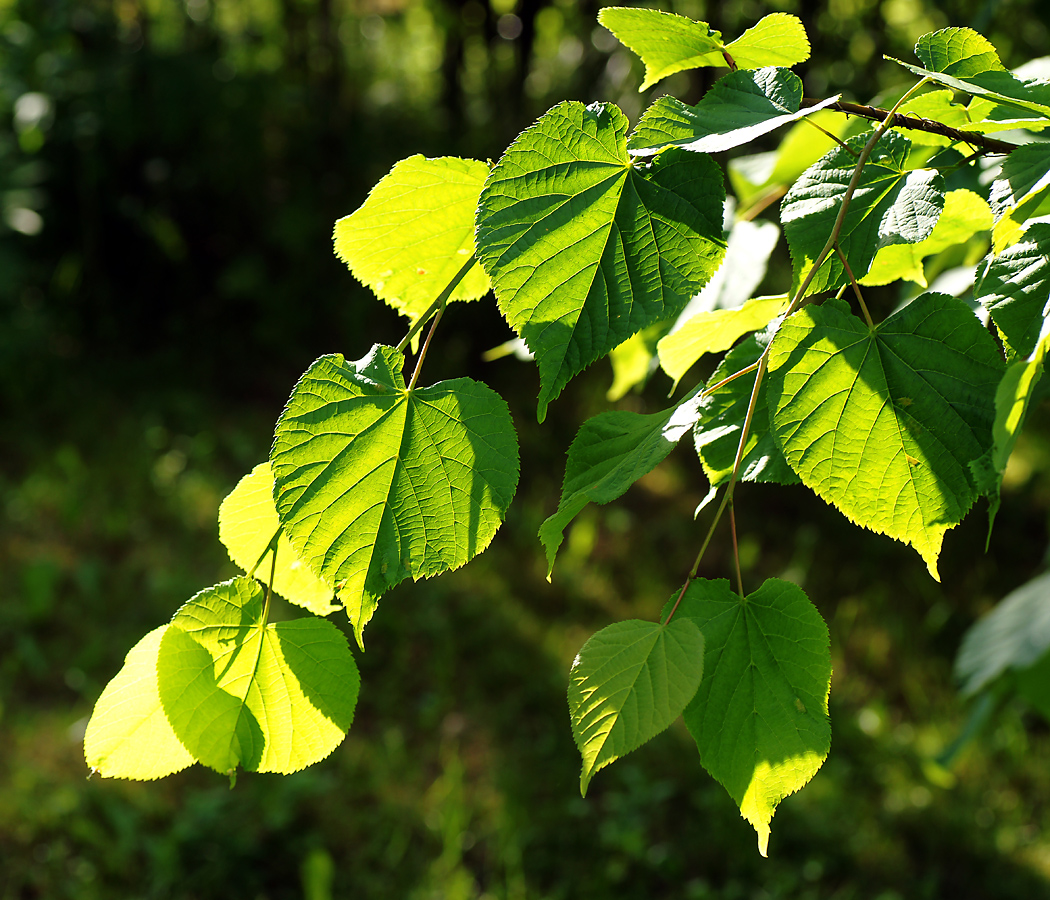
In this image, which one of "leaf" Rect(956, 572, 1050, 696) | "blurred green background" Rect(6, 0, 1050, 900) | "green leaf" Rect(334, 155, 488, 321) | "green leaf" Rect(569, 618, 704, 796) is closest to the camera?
"green leaf" Rect(569, 618, 704, 796)

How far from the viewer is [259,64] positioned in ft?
14.5

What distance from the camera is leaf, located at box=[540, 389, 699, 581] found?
42cm

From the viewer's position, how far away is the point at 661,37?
0.49 meters

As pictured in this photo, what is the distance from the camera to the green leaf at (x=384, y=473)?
42 centimetres

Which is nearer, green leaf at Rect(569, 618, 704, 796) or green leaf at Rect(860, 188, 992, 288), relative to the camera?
green leaf at Rect(569, 618, 704, 796)

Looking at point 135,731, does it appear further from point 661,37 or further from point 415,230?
point 661,37

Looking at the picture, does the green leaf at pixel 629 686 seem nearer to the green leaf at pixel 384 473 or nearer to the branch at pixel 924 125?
the green leaf at pixel 384 473

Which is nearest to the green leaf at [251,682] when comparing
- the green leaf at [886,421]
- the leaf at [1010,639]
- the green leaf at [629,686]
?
the green leaf at [629,686]

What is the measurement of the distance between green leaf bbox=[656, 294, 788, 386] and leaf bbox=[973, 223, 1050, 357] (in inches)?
4.4

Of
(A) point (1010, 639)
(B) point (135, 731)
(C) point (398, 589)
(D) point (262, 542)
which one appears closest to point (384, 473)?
(D) point (262, 542)

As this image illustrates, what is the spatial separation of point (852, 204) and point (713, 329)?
106mm

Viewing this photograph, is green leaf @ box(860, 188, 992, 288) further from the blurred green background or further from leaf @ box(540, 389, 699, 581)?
the blurred green background

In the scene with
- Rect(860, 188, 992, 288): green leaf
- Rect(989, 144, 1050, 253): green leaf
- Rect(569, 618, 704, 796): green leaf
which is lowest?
Rect(569, 618, 704, 796): green leaf

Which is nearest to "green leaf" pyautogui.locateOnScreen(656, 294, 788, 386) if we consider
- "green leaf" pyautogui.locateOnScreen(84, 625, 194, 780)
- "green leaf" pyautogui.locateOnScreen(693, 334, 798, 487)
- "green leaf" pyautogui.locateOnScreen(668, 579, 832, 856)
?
"green leaf" pyautogui.locateOnScreen(693, 334, 798, 487)
